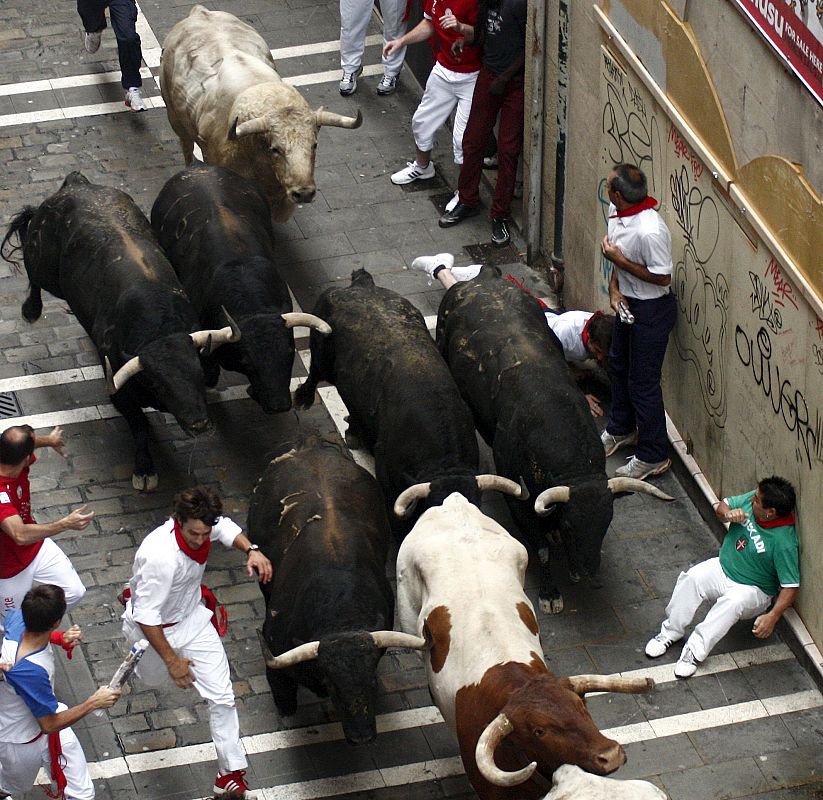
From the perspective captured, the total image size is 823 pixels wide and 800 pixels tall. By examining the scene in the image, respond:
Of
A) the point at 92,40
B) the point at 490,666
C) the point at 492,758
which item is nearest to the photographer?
the point at 492,758

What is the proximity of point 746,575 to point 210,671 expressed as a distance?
3595 millimetres

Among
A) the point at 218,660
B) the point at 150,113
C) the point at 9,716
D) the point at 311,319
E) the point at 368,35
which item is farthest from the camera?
the point at 368,35

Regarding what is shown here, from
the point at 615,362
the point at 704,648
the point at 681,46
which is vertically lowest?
the point at 704,648

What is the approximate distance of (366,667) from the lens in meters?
8.15

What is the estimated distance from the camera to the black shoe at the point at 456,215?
1441 centimetres

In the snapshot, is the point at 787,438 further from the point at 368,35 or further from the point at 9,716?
the point at 368,35

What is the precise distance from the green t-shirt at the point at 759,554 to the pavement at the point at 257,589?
623 mm

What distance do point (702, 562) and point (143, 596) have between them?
4025 millimetres

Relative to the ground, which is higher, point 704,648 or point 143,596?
point 143,596

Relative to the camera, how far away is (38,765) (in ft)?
26.5

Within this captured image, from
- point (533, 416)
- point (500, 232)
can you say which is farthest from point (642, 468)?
point (500, 232)

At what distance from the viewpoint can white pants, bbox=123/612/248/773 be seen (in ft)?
27.3

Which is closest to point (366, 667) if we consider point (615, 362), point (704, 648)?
point (704, 648)

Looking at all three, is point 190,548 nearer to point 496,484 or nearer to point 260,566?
point 260,566
